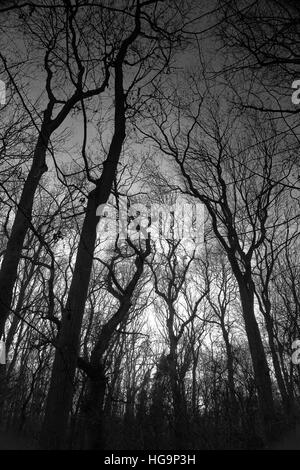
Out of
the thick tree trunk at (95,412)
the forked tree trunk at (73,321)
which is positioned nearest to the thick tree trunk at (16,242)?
the forked tree trunk at (73,321)

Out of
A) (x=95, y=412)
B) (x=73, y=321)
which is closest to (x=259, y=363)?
(x=95, y=412)

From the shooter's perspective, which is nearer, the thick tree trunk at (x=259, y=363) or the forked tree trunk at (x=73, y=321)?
the forked tree trunk at (x=73, y=321)

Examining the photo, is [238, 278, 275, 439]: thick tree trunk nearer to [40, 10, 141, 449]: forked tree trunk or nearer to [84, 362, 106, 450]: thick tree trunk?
[84, 362, 106, 450]: thick tree trunk

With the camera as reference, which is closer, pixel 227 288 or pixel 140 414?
pixel 140 414

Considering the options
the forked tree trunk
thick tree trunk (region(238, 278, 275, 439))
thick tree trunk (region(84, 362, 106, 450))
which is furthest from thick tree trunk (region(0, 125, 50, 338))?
thick tree trunk (region(238, 278, 275, 439))

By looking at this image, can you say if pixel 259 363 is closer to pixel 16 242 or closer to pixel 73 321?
pixel 73 321

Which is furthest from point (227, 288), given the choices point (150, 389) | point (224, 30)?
point (224, 30)

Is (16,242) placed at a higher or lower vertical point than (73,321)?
higher

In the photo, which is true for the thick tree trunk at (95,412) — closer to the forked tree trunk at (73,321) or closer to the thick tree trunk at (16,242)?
the forked tree trunk at (73,321)

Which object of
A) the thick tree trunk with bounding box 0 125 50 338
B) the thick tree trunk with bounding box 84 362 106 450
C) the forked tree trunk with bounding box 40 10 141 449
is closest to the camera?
the forked tree trunk with bounding box 40 10 141 449
